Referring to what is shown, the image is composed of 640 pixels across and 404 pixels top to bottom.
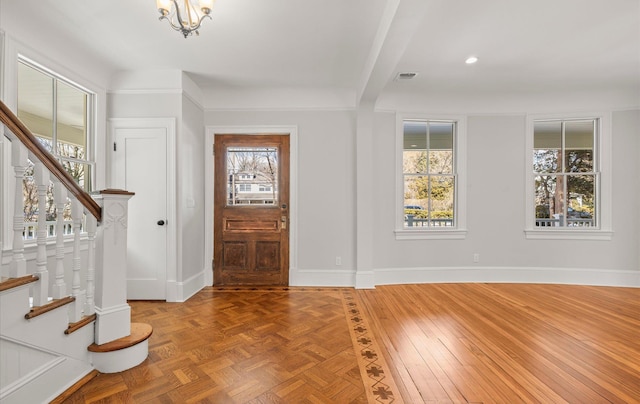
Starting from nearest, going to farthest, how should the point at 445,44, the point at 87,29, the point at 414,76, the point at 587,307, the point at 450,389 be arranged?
the point at 450,389, the point at 87,29, the point at 445,44, the point at 587,307, the point at 414,76

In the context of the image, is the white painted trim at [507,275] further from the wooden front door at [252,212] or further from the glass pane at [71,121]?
the glass pane at [71,121]

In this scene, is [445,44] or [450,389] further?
[445,44]

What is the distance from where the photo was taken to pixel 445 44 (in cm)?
282

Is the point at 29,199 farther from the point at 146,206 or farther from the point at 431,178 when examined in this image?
the point at 431,178

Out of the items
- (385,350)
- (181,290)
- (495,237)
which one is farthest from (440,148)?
(181,290)

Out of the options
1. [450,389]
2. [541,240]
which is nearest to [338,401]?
[450,389]

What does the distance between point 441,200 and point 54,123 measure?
4.69 meters

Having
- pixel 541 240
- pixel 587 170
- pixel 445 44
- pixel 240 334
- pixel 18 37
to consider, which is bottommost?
pixel 240 334

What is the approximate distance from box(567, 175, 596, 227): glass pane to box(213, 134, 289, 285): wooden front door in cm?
411

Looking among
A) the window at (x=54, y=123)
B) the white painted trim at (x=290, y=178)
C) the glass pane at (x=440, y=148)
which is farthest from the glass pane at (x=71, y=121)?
the glass pane at (x=440, y=148)

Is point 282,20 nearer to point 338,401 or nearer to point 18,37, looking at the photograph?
point 18,37

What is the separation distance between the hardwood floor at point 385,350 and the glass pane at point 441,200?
1.12 meters

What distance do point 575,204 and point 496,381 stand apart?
363 cm

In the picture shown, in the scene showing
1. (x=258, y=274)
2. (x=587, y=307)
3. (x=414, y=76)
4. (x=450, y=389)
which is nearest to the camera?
(x=450, y=389)
